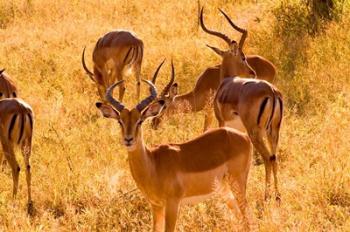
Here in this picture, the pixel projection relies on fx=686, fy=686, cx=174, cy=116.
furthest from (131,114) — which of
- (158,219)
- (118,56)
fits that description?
(118,56)

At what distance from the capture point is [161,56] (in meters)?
12.2

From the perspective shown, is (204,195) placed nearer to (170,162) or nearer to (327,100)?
(170,162)

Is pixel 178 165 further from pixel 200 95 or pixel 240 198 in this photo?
pixel 200 95

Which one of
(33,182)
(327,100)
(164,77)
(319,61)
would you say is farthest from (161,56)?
(33,182)

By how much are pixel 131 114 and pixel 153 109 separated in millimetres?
234

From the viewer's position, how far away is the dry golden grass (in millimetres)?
5672

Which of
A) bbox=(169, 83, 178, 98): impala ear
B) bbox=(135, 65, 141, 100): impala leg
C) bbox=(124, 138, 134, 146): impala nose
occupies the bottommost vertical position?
bbox=(135, 65, 141, 100): impala leg

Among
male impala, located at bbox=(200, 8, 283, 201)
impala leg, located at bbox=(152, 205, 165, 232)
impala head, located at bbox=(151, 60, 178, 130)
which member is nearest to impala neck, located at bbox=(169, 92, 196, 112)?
male impala, located at bbox=(200, 8, 283, 201)

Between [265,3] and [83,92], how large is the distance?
18.5 ft

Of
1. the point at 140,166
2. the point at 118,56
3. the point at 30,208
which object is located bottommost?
the point at 30,208

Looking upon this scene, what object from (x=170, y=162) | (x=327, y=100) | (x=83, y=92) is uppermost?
(x=170, y=162)

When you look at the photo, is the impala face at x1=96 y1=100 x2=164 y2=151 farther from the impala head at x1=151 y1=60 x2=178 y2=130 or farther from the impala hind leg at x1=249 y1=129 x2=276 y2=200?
the impala hind leg at x1=249 y1=129 x2=276 y2=200

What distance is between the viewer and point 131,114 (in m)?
4.71

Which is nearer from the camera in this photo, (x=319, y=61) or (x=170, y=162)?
(x=170, y=162)
